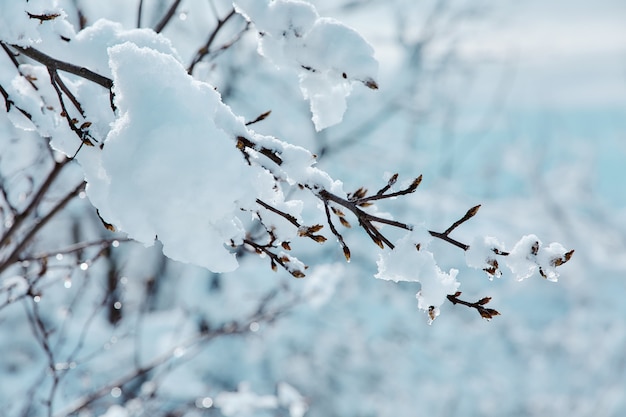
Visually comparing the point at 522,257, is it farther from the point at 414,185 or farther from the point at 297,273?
the point at 297,273

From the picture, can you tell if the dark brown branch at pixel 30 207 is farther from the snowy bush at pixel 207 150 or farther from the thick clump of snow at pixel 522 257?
the thick clump of snow at pixel 522 257

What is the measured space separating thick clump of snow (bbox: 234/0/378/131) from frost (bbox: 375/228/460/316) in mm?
412

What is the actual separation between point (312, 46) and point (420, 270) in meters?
0.64

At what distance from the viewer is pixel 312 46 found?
139 cm

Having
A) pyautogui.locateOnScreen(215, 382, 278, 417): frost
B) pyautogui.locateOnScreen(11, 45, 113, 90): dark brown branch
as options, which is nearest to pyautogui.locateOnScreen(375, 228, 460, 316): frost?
pyautogui.locateOnScreen(11, 45, 113, 90): dark brown branch

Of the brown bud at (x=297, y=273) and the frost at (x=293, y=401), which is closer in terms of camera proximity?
the brown bud at (x=297, y=273)

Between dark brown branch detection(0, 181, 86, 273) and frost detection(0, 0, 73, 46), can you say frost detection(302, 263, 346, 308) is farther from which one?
frost detection(0, 0, 73, 46)

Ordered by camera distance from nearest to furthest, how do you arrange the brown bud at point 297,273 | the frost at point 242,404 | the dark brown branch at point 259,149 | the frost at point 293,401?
1. the dark brown branch at point 259,149
2. the brown bud at point 297,273
3. the frost at point 242,404
4. the frost at point 293,401

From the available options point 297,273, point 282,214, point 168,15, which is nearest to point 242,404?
point 168,15

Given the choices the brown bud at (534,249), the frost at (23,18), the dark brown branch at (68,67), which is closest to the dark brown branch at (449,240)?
the brown bud at (534,249)

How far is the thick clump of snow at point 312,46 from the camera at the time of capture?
134cm

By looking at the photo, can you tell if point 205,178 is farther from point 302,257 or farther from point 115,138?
point 302,257

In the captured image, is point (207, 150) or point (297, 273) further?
point (297, 273)

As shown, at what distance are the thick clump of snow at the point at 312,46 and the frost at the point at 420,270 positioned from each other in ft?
1.35
